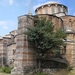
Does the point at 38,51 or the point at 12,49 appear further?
the point at 12,49


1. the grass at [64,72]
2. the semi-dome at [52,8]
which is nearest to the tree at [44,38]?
the grass at [64,72]

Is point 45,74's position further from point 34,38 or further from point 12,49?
point 12,49

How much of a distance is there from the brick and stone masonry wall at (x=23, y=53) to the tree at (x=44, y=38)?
31.6 inches

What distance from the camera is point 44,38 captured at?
60.7 feet

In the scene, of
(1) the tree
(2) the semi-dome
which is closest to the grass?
(1) the tree

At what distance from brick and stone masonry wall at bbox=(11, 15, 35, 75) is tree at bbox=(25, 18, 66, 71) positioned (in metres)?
0.80

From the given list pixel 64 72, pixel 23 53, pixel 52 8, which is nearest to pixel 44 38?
pixel 23 53

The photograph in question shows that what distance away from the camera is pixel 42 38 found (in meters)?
18.7

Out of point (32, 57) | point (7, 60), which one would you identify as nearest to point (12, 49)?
point (7, 60)

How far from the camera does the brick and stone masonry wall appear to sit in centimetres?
1897

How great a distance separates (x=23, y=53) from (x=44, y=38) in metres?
3.16

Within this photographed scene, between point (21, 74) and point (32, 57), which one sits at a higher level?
point (32, 57)

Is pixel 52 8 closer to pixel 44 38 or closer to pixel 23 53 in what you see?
pixel 44 38

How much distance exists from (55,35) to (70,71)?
15.7 ft
